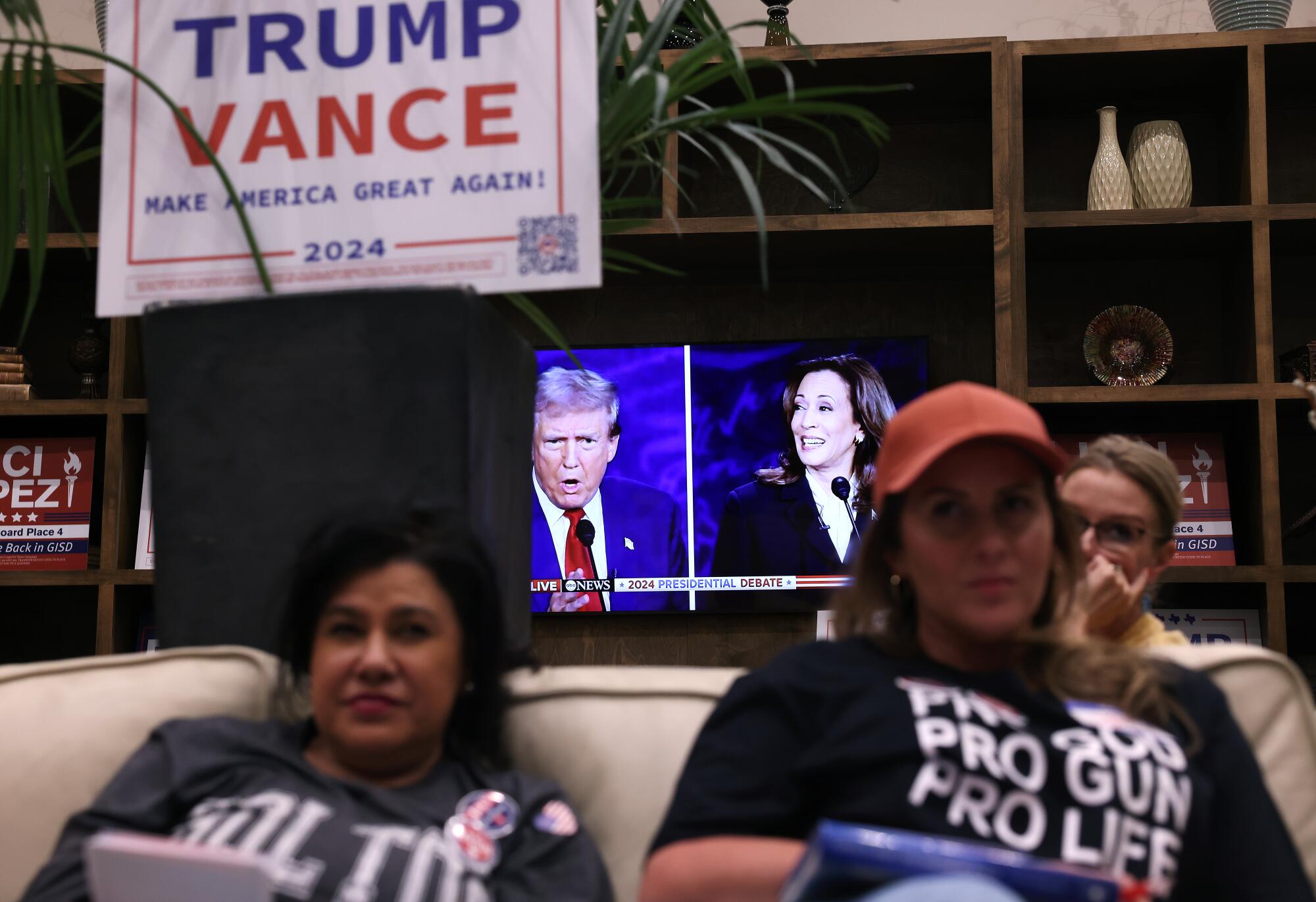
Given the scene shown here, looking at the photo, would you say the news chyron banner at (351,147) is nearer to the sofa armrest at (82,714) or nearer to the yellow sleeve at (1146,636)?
the sofa armrest at (82,714)

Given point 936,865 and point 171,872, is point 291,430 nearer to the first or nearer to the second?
point 171,872

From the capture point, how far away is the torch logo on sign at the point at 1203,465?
3398 mm

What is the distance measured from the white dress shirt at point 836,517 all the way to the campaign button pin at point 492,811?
2.35 metres

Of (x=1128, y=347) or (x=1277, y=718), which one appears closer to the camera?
(x=1277, y=718)

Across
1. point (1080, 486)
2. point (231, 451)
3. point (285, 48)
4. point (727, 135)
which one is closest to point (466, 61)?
point (285, 48)

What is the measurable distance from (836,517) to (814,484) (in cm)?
10

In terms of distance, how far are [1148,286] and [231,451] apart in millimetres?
2827

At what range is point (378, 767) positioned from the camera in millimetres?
1260

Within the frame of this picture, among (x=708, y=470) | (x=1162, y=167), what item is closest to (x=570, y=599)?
(x=708, y=470)

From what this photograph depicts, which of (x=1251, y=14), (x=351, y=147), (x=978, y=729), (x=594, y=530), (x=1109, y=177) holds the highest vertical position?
(x=1251, y=14)

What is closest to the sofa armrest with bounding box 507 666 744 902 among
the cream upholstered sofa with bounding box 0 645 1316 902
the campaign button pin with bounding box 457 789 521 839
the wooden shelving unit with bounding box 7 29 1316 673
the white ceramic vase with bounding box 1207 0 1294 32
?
the cream upholstered sofa with bounding box 0 645 1316 902

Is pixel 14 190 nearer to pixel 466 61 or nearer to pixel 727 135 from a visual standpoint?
pixel 466 61

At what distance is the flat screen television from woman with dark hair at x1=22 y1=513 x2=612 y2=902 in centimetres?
218

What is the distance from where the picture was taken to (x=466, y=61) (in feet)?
4.85
